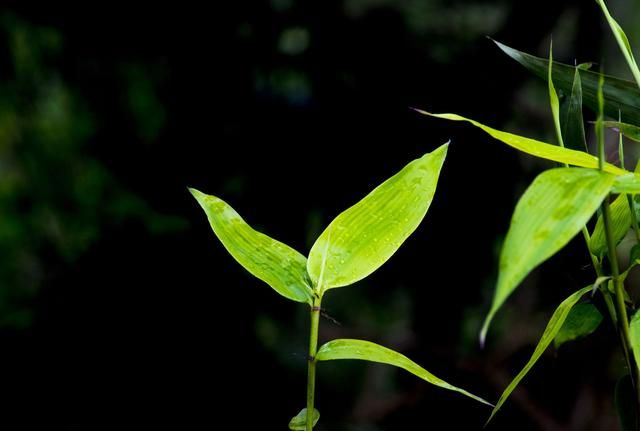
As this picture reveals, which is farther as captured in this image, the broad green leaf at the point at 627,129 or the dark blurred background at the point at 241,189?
the dark blurred background at the point at 241,189

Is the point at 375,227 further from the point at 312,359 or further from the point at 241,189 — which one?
the point at 241,189

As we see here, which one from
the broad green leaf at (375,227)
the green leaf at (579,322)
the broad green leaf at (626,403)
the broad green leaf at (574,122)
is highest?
the broad green leaf at (574,122)

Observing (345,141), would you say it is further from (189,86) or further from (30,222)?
(30,222)

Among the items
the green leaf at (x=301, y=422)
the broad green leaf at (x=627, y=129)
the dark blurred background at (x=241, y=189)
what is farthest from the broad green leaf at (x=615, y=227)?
the dark blurred background at (x=241, y=189)

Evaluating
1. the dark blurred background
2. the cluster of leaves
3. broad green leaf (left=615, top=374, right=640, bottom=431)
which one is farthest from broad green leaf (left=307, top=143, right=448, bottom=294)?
the dark blurred background

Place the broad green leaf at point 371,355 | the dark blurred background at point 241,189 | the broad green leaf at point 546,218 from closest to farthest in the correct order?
the broad green leaf at point 546,218 → the broad green leaf at point 371,355 → the dark blurred background at point 241,189

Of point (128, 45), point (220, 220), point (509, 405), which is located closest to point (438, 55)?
point (128, 45)

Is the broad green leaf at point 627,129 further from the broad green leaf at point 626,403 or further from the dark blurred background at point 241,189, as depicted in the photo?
the dark blurred background at point 241,189

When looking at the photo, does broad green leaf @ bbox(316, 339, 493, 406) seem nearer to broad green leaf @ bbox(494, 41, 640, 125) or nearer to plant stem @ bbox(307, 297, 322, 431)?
plant stem @ bbox(307, 297, 322, 431)
